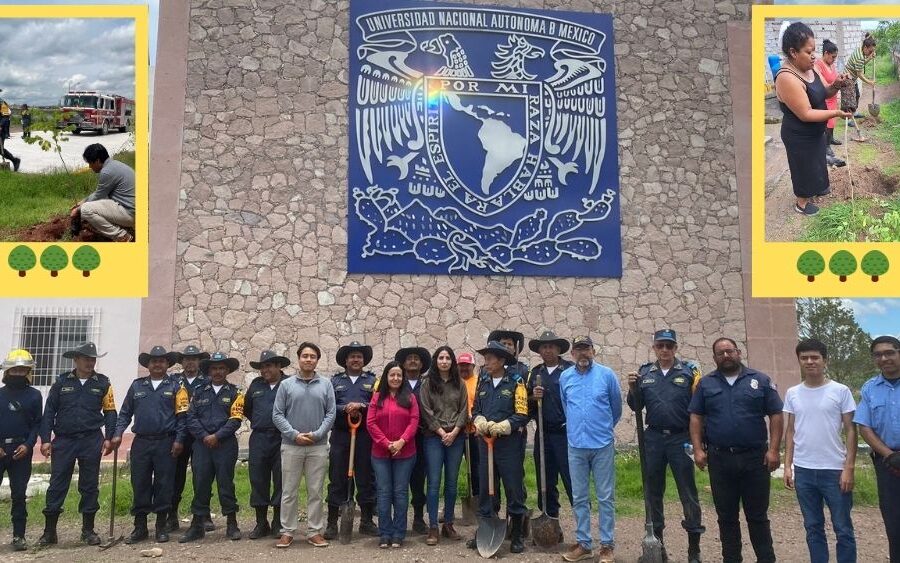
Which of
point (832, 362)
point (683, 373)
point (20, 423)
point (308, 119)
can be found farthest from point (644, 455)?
point (832, 362)

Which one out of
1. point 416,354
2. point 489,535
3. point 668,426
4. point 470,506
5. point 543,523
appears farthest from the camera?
point 470,506

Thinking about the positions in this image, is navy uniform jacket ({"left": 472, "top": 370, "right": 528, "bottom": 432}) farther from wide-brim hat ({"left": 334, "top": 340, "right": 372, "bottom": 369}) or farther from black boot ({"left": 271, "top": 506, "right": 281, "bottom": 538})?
black boot ({"left": 271, "top": 506, "right": 281, "bottom": 538})

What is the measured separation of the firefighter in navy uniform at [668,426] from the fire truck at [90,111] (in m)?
7.87

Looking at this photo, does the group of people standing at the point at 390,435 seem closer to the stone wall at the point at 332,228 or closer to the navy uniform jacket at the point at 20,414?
the navy uniform jacket at the point at 20,414

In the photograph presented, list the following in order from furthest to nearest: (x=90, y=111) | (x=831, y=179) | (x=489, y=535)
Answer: (x=831, y=179) < (x=90, y=111) < (x=489, y=535)

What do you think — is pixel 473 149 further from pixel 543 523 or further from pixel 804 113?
pixel 543 523

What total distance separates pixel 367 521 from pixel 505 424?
1.64m

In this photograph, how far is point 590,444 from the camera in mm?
6930

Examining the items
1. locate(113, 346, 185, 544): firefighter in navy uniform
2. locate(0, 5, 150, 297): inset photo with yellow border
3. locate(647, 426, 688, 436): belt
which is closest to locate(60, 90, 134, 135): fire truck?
locate(0, 5, 150, 297): inset photo with yellow border

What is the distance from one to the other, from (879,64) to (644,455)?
302 inches

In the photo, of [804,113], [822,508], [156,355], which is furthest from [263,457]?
[804,113]

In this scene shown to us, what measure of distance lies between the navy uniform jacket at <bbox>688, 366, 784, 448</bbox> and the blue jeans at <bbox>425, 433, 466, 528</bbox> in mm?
2092

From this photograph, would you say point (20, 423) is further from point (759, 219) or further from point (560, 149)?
point (759, 219)

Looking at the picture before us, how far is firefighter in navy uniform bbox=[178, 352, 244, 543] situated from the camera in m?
7.77
